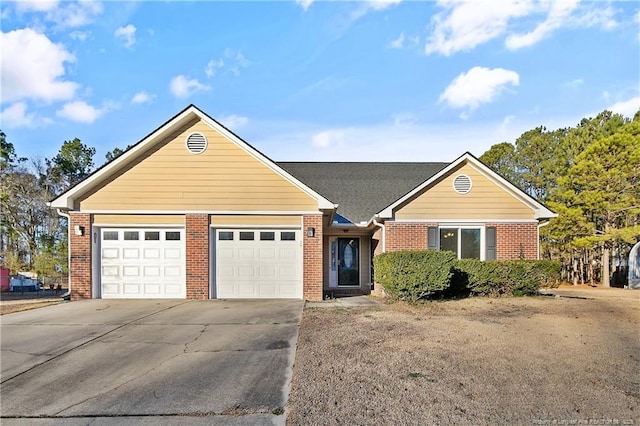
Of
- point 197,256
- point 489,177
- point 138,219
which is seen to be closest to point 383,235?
point 489,177

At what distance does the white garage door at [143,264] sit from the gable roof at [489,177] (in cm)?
656

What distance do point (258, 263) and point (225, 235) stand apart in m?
1.33

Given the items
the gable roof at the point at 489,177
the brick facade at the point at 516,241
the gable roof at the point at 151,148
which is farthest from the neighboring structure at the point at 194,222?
the brick facade at the point at 516,241

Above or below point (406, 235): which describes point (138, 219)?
above

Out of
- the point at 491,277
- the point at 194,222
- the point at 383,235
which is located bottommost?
the point at 491,277

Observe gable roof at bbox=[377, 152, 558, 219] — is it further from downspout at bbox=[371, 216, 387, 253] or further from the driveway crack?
the driveway crack

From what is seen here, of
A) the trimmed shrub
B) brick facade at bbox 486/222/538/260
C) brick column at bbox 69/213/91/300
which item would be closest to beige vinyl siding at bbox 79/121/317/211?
brick column at bbox 69/213/91/300

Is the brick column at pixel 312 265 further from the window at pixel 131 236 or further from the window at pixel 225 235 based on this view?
the window at pixel 131 236

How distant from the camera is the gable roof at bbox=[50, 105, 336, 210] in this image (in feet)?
38.3

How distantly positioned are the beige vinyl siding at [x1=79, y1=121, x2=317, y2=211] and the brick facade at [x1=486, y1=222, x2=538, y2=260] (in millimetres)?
6327

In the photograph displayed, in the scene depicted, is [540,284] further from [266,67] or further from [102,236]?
[102,236]

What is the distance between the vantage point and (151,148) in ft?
39.6

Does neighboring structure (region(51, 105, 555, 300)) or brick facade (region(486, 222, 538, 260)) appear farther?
brick facade (region(486, 222, 538, 260))

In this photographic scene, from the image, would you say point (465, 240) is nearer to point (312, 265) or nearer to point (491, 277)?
point (491, 277)
